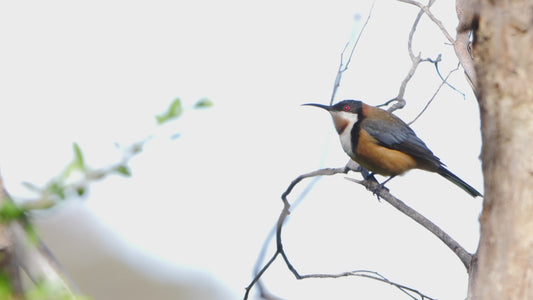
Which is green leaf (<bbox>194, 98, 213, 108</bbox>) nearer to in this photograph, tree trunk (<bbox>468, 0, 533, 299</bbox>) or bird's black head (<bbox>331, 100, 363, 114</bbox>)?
tree trunk (<bbox>468, 0, 533, 299</bbox>)

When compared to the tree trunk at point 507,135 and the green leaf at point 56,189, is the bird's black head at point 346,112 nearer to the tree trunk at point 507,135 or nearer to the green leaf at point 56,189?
the tree trunk at point 507,135

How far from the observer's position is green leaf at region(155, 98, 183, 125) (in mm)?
1348

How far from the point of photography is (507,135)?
7.55 ft

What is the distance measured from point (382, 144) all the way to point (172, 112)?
5301mm

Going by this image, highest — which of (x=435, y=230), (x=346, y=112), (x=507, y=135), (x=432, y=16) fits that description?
(x=432, y=16)

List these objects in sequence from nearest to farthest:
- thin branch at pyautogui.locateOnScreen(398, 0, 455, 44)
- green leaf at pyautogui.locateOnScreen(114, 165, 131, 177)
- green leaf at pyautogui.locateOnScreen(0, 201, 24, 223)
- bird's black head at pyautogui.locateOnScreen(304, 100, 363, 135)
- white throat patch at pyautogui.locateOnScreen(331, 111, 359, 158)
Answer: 1. green leaf at pyautogui.locateOnScreen(0, 201, 24, 223)
2. green leaf at pyautogui.locateOnScreen(114, 165, 131, 177)
3. thin branch at pyautogui.locateOnScreen(398, 0, 455, 44)
4. white throat patch at pyautogui.locateOnScreen(331, 111, 359, 158)
5. bird's black head at pyautogui.locateOnScreen(304, 100, 363, 135)

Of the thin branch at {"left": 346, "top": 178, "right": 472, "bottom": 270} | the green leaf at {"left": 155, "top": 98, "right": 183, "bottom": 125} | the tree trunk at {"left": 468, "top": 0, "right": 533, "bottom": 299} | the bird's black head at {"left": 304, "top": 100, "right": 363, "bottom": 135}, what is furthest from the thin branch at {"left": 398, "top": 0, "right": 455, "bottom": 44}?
the green leaf at {"left": 155, "top": 98, "right": 183, "bottom": 125}

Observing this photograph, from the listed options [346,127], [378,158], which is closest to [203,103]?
[378,158]

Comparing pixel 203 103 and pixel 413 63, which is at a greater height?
pixel 413 63

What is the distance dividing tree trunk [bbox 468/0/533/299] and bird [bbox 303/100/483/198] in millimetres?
3805

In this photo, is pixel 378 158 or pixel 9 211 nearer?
pixel 9 211

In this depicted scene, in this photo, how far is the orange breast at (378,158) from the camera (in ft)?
20.5

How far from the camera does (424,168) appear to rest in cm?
Answer: 678

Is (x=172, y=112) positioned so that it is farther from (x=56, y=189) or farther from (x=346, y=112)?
(x=346, y=112)
